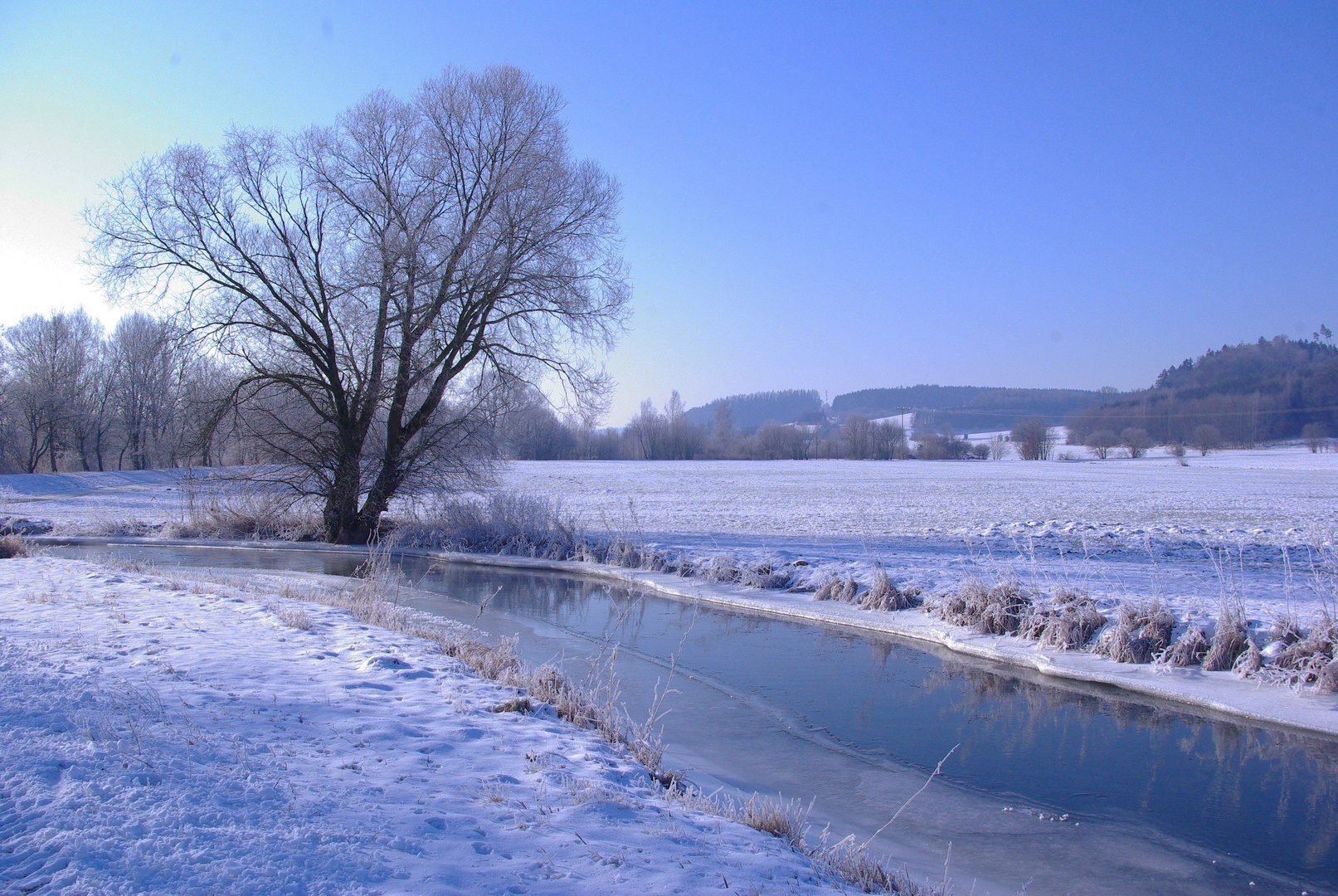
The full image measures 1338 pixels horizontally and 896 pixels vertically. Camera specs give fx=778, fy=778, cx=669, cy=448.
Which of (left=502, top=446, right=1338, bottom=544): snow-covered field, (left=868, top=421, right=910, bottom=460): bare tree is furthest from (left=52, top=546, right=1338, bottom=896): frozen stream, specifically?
(left=868, top=421, right=910, bottom=460): bare tree

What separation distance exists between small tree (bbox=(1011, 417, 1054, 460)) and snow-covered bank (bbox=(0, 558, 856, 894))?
10943 cm

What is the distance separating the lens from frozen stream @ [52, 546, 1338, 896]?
5.62 meters

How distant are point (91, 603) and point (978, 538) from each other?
59.4 feet

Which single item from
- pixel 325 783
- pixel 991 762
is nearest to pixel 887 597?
pixel 991 762

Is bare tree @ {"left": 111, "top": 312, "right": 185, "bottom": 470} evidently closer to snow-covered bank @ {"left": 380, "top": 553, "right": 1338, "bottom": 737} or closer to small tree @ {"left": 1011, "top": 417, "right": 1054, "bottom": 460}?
snow-covered bank @ {"left": 380, "top": 553, "right": 1338, "bottom": 737}

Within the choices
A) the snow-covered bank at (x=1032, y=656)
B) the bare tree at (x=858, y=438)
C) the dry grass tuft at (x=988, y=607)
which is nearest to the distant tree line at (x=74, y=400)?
the snow-covered bank at (x=1032, y=656)

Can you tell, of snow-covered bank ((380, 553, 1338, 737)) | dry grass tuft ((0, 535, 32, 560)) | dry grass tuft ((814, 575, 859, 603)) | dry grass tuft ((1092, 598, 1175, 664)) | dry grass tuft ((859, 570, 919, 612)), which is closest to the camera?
snow-covered bank ((380, 553, 1338, 737))

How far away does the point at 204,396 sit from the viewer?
21.2 m

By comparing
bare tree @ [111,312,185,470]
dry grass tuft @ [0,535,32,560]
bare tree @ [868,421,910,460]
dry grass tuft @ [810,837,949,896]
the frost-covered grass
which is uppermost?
bare tree @ [111,312,185,470]

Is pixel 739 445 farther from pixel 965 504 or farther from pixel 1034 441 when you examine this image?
pixel 965 504

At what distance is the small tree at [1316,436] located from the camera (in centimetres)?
9341

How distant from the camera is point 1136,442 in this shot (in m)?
101

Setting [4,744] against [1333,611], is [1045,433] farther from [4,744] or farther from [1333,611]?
[4,744]

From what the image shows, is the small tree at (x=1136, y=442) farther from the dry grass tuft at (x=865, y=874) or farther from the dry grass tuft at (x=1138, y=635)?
the dry grass tuft at (x=865, y=874)
